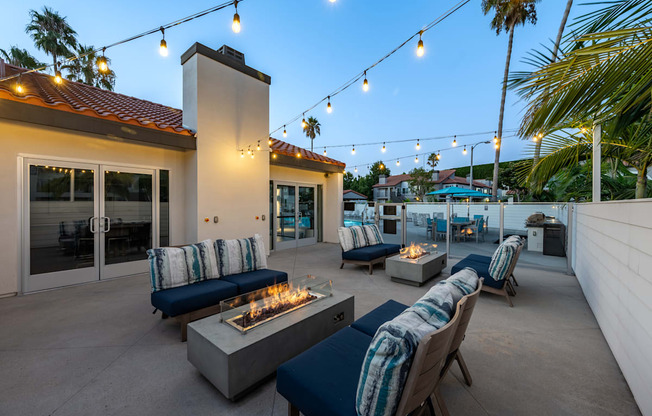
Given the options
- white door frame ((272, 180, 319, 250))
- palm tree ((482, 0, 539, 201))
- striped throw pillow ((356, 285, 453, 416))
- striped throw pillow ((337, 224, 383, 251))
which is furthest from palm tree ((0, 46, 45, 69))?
palm tree ((482, 0, 539, 201))

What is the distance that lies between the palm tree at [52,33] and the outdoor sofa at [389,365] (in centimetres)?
1541

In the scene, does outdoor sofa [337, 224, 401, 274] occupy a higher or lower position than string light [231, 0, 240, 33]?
lower

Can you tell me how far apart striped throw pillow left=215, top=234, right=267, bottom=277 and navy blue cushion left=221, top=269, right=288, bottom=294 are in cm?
10

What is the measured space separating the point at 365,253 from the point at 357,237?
667 mm

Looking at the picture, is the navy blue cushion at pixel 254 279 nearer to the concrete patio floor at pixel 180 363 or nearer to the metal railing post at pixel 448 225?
the concrete patio floor at pixel 180 363

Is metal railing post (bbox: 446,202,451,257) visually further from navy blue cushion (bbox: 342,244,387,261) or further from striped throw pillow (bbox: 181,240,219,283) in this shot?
striped throw pillow (bbox: 181,240,219,283)

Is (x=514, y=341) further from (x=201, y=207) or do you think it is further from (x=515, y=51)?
(x=515, y=51)

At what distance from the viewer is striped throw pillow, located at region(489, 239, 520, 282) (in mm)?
3646

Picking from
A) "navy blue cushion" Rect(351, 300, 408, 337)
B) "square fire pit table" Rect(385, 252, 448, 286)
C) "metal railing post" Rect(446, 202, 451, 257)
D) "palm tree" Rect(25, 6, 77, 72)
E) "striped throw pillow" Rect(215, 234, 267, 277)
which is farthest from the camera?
"palm tree" Rect(25, 6, 77, 72)

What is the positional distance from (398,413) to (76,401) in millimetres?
2411

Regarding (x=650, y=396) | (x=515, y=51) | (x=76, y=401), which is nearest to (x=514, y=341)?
(x=650, y=396)

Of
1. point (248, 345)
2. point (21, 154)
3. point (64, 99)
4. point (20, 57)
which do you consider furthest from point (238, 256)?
point (20, 57)

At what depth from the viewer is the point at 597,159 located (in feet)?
10.8

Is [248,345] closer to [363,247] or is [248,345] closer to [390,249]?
[363,247]
